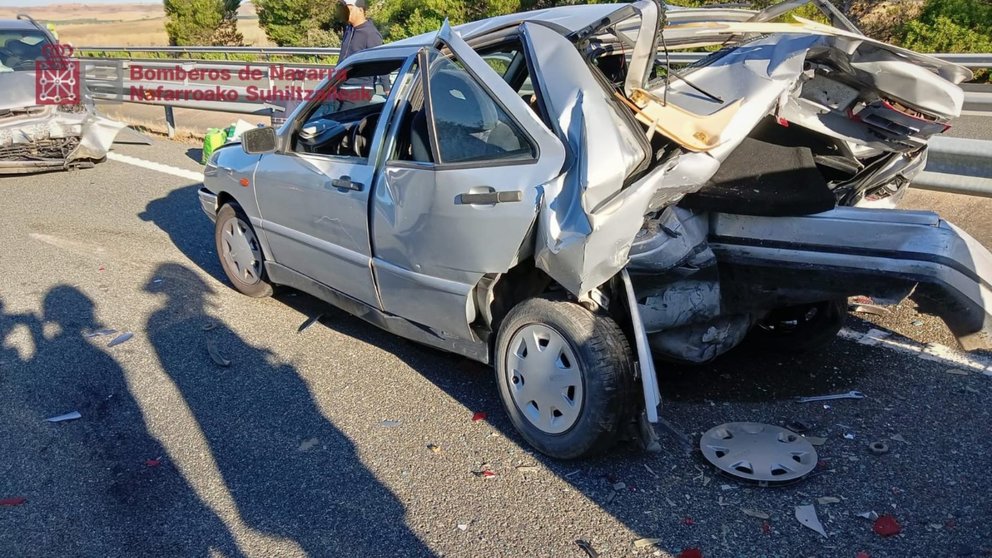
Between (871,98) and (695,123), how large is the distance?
3.41 ft

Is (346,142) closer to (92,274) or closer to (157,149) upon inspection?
(92,274)

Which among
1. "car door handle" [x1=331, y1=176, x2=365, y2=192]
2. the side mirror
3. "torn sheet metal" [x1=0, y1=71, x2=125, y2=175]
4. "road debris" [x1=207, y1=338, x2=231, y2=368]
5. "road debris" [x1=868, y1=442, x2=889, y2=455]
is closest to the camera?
"road debris" [x1=868, y1=442, x2=889, y2=455]

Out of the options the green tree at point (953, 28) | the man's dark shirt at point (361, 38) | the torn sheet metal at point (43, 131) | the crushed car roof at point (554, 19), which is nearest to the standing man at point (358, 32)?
the man's dark shirt at point (361, 38)

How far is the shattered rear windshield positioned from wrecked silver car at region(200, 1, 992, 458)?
877 centimetres

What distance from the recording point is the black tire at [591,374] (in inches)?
127

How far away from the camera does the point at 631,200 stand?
10.2 feet

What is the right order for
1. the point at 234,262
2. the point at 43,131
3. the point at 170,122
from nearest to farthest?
the point at 234,262, the point at 43,131, the point at 170,122

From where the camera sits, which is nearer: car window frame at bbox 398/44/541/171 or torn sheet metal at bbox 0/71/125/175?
car window frame at bbox 398/44/541/171

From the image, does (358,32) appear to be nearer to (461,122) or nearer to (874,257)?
(461,122)

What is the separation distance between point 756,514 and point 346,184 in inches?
103

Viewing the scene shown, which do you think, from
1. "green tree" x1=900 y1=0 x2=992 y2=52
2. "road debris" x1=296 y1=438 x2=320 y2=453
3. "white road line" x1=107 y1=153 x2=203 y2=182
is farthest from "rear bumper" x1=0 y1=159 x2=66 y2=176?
"green tree" x1=900 y1=0 x2=992 y2=52

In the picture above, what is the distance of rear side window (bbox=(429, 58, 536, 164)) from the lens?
11.5ft

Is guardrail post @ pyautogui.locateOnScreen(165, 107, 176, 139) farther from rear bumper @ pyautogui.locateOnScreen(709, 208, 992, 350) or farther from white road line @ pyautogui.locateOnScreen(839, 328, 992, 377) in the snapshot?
rear bumper @ pyautogui.locateOnScreen(709, 208, 992, 350)

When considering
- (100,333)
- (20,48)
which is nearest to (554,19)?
(100,333)
